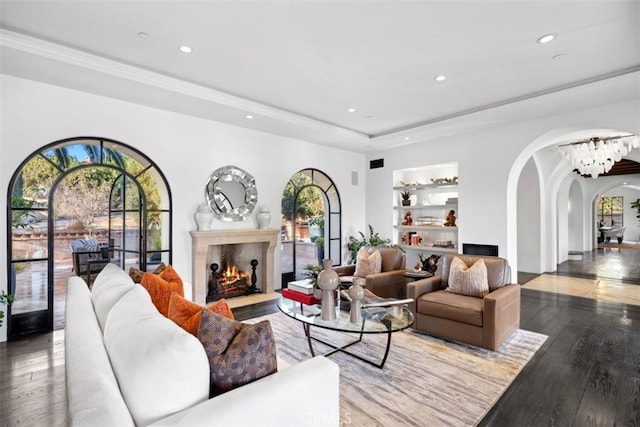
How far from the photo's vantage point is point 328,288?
→ 2.71m

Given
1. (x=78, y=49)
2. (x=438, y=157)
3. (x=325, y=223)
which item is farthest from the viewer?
(x=325, y=223)

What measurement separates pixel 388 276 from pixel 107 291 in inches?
131

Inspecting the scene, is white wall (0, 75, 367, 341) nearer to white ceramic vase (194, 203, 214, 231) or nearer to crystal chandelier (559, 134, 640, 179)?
white ceramic vase (194, 203, 214, 231)

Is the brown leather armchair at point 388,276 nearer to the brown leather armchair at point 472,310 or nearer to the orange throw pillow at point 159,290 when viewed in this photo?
the brown leather armchair at point 472,310

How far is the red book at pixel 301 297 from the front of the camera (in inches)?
125

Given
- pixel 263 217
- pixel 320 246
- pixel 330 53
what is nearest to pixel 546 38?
pixel 330 53

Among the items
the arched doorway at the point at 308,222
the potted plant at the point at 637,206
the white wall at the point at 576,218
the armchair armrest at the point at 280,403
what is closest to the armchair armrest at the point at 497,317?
the armchair armrest at the point at 280,403

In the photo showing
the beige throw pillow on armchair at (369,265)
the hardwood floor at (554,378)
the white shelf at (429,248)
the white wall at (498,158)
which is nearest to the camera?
the hardwood floor at (554,378)

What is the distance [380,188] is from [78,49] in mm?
5503

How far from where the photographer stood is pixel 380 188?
276 inches

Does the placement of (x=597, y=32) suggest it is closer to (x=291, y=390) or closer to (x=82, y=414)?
(x=291, y=390)

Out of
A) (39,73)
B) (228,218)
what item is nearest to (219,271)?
(228,218)

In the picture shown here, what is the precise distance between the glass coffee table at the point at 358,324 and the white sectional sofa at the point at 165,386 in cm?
117

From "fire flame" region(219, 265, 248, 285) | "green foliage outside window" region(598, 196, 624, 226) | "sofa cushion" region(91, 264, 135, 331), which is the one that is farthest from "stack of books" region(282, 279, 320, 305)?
"green foliage outside window" region(598, 196, 624, 226)
